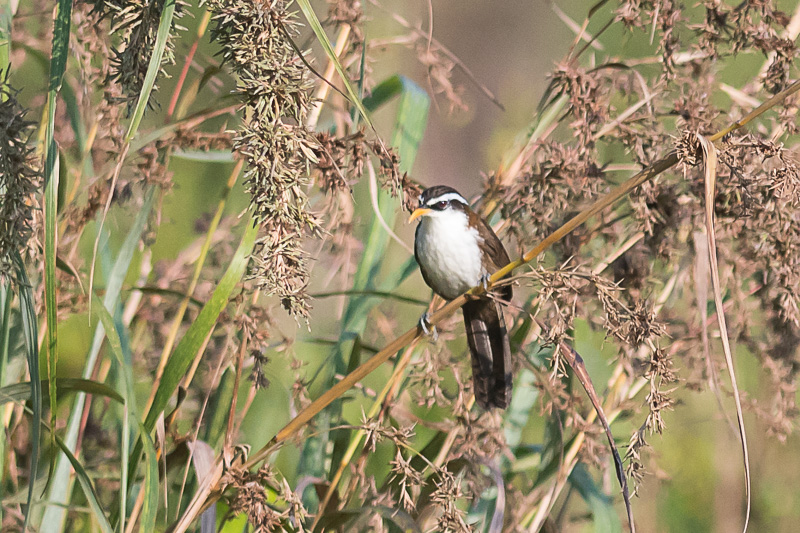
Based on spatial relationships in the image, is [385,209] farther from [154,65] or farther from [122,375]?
[154,65]

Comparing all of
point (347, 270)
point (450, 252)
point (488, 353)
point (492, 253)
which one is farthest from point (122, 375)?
point (492, 253)

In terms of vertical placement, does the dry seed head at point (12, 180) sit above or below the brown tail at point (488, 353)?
below

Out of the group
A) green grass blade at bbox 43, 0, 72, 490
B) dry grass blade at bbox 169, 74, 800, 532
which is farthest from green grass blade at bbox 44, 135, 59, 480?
dry grass blade at bbox 169, 74, 800, 532

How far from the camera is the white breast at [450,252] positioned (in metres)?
2.84

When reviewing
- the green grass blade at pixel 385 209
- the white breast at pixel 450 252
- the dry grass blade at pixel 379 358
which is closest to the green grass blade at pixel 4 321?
the dry grass blade at pixel 379 358

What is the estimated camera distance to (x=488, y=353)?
2.50 meters

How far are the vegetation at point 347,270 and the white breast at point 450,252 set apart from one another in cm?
37

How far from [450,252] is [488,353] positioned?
0.52 metres

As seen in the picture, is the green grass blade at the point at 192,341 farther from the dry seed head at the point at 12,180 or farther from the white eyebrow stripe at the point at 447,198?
the white eyebrow stripe at the point at 447,198

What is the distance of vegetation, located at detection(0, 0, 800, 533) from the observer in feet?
4.39

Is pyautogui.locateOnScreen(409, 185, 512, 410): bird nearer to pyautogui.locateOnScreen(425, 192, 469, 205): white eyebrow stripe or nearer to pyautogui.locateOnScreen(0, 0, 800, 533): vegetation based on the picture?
pyautogui.locateOnScreen(425, 192, 469, 205): white eyebrow stripe

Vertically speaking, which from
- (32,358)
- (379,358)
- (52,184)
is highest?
(52,184)

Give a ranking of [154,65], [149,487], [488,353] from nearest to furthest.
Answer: [154,65], [149,487], [488,353]

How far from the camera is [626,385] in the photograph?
2.28 m
